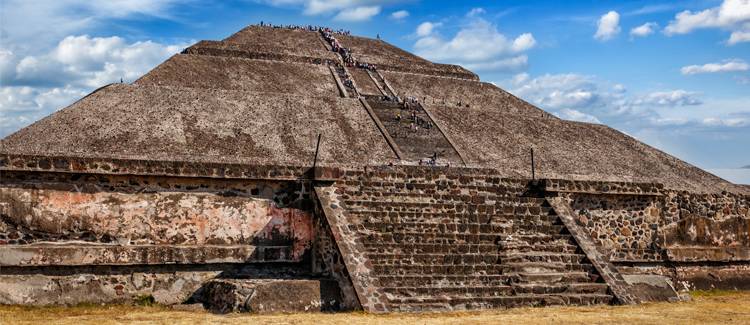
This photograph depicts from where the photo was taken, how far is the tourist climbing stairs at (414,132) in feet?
53.5

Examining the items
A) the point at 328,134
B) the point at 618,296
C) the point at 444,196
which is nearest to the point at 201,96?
the point at 328,134

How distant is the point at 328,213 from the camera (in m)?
12.0

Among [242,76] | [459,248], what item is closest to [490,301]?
[459,248]

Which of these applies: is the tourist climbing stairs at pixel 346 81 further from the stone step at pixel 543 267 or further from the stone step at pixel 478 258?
the stone step at pixel 543 267

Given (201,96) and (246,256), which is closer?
(246,256)

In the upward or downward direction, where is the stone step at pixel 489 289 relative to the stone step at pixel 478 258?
downward

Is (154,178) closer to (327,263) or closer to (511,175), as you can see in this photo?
(327,263)

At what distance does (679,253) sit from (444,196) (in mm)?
4971

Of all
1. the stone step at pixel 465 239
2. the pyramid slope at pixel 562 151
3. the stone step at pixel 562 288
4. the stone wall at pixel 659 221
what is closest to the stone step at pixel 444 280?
the stone step at pixel 562 288

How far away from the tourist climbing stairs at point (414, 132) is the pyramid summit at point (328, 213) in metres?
0.08

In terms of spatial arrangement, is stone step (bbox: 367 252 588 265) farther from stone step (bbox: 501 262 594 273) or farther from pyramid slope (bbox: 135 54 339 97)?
pyramid slope (bbox: 135 54 339 97)

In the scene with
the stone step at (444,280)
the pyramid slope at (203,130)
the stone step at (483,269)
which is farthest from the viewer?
the pyramid slope at (203,130)

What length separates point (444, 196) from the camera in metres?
13.3

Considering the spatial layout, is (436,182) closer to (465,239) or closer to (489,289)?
(465,239)
